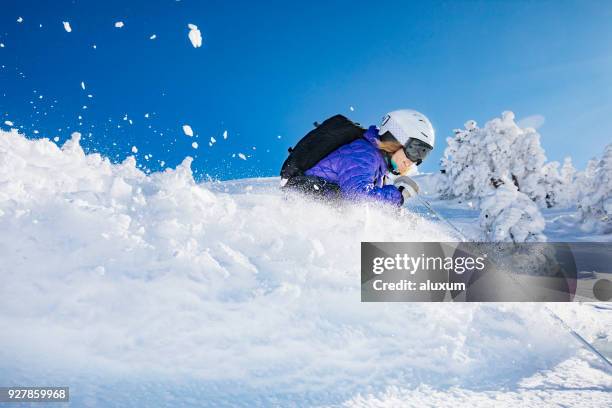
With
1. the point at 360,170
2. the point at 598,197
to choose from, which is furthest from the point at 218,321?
the point at 598,197

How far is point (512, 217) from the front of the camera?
48.7 feet

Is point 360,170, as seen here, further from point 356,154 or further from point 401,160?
point 401,160

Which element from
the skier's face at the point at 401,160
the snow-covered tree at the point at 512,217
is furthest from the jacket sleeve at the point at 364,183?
Answer: the snow-covered tree at the point at 512,217

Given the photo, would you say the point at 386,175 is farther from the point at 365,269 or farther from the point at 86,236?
the point at 86,236

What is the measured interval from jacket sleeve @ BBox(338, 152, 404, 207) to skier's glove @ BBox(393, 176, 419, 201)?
0.17 metres

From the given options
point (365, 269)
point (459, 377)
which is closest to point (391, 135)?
point (365, 269)

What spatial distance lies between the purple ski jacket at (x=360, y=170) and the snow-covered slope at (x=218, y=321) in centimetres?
81

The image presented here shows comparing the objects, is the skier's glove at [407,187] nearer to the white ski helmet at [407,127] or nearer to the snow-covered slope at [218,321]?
the white ski helmet at [407,127]

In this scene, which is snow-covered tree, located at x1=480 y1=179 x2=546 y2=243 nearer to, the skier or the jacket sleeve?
the skier

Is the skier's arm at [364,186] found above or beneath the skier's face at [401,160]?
beneath

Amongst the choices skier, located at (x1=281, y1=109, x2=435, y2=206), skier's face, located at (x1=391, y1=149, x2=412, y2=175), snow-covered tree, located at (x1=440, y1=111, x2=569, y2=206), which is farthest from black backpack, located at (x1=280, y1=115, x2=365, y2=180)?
snow-covered tree, located at (x1=440, y1=111, x2=569, y2=206)

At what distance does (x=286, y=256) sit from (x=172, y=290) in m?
0.95

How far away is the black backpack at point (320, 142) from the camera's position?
4.83 m

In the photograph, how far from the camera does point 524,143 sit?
33.5m
